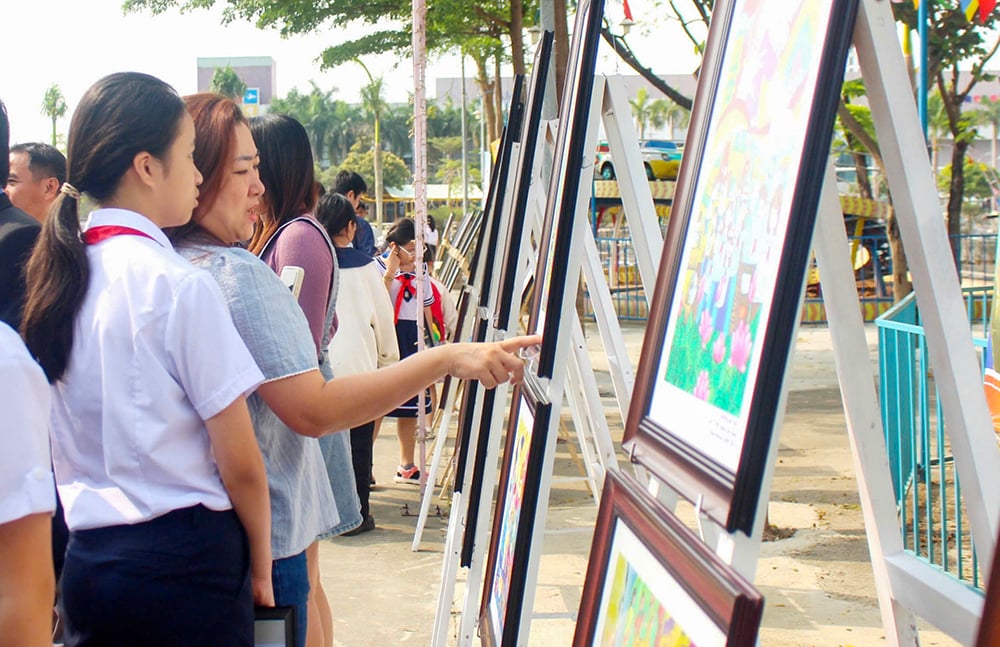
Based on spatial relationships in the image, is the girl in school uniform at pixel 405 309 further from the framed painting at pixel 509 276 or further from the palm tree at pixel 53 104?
the palm tree at pixel 53 104

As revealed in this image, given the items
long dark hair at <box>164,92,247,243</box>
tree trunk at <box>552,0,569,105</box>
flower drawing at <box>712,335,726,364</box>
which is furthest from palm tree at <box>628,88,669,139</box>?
flower drawing at <box>712,335,726,364</box>

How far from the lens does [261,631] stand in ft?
7.45

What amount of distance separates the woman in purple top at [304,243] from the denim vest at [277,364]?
1.91 ft

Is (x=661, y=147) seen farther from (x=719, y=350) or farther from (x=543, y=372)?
(x=719, y=350)

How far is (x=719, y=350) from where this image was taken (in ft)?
4.95

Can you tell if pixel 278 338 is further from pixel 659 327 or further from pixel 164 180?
pixel 659 327

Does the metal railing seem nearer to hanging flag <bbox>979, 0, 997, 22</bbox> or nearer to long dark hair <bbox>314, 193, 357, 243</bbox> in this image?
hanging flag <bbox>979, 0, 997, 22</bbox>

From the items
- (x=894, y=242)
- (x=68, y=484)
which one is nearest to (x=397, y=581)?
(x=68, y=484)

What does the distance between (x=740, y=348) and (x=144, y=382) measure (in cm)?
108

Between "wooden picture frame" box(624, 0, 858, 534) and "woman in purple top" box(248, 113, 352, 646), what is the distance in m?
1.68

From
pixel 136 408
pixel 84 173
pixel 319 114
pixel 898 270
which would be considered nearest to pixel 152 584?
pixel 136 408

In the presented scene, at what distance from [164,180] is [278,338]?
0.38 metres

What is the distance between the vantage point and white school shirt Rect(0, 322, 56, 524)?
1.54 meters

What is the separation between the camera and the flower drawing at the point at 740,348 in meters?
1.41
